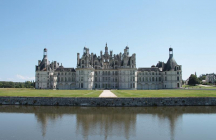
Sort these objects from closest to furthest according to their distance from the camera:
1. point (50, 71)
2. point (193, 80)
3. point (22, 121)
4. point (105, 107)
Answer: point (22, 121)
point (105, 107)
point (50, 71)
point (193, 80)

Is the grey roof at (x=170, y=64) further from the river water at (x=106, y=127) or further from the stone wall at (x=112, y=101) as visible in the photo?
the river water at (x=106, y=127)

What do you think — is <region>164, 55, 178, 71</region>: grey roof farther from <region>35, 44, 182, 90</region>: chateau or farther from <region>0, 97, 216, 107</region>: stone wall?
<region>0, 97, 216, 107</region>: stone wall

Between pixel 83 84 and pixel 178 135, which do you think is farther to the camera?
pixel 83 84

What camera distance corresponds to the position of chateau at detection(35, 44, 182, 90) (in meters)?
68.2

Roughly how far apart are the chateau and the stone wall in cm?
3226

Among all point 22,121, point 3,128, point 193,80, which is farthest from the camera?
point 193,80

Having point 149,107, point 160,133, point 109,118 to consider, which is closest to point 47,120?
point 109,118

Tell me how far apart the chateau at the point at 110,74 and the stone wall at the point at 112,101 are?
106 ft

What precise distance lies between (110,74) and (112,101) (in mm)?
38224

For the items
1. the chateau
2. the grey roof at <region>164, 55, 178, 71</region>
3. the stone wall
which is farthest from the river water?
the grey roof at <region>164, 55, 178, 71</region>

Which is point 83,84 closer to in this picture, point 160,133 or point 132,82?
point 132,82

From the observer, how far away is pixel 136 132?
61.3 ft

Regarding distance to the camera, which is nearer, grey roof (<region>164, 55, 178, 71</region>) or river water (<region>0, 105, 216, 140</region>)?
river water (<region>0, 105, 216, 140</region>)

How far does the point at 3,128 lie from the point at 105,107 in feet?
52.4
